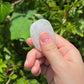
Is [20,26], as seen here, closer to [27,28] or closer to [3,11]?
[27,28]

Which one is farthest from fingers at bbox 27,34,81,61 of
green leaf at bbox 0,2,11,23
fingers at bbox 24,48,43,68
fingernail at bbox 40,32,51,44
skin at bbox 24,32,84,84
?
green leaf at bbox 0,2,11,23

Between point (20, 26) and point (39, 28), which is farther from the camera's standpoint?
point (20, 26)

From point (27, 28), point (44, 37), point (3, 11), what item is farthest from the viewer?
point (27, 28)

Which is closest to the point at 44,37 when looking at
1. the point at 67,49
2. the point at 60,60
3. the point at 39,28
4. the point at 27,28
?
the point at 39,28

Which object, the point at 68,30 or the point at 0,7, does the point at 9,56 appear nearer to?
the point at 0,7

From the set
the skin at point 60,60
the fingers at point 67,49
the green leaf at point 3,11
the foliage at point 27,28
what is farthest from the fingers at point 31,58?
the green leaf at point 3,11

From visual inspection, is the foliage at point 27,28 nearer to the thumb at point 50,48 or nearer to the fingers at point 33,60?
the fingers at point 33,60

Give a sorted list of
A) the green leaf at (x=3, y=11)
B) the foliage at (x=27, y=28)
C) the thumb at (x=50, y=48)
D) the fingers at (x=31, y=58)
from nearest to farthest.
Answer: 1. the thumb at (x=50, y=48)
2. the fingers at (x=31, y=58)
3. the green leaf at (x=3, y=11)
4. the foliage at (x=27, y=28)
